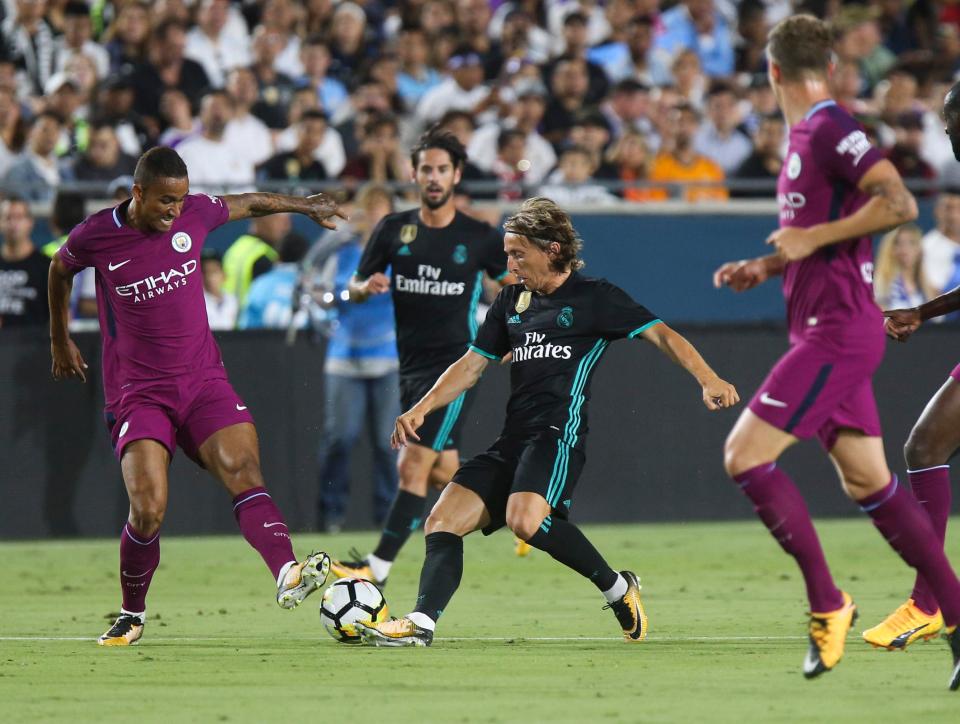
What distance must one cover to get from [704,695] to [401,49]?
12.1 m

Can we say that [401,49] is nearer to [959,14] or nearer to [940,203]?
[940,203]

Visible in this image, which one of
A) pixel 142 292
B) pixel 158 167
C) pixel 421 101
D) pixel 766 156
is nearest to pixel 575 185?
pixel 766 156

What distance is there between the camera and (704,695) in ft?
20.4

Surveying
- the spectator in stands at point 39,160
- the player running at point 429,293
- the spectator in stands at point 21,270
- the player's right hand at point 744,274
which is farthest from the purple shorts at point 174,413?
the spectator in stands at point 39,160

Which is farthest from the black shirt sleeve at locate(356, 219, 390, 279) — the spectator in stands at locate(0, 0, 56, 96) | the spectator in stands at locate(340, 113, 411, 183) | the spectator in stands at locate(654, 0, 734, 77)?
the spectator in stands at locate(654, 0, 734, 77)

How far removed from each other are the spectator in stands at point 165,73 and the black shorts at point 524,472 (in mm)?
9286

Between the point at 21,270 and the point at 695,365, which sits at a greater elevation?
the point at 695,365

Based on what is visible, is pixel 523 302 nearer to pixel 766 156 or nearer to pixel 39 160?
pixel 39 160

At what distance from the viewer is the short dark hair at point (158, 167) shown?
25.1ft

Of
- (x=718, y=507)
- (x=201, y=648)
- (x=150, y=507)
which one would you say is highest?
(x=150, y=507)

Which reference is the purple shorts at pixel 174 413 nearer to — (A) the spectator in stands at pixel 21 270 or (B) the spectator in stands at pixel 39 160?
(A) the spectator in stands at pixel 21 270

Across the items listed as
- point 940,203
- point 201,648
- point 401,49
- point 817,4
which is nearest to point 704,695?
point 201,648

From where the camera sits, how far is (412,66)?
1730 centimetres

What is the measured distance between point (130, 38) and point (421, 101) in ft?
9.71
